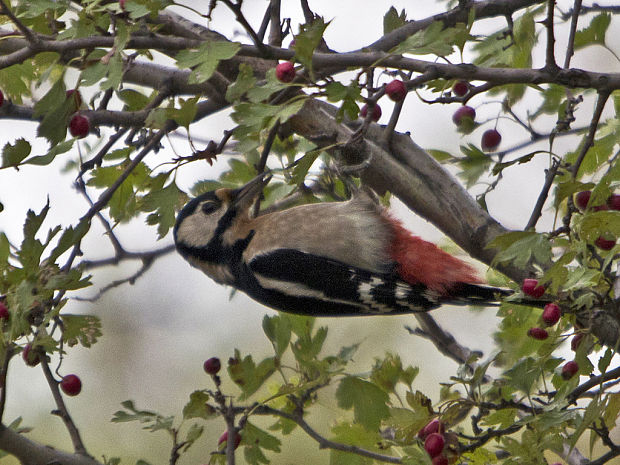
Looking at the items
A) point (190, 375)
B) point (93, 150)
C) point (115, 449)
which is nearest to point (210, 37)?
point (93, 150)

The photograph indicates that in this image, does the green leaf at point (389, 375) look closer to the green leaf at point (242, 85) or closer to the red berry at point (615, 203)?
the red berry at point (615, 203)

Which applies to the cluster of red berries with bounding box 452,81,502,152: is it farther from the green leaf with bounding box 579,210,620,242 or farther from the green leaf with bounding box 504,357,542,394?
the green leaf with bounding box 579,210,620,242

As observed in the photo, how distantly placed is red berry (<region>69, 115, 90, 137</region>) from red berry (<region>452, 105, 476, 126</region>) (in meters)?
1.28

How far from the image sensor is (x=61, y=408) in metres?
2.11

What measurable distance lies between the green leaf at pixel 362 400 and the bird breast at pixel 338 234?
71 cm

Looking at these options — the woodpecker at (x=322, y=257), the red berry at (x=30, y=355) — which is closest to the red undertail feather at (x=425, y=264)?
the woodpecker at (x=322, y=257)

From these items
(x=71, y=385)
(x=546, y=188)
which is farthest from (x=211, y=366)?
(x=546, y=188)

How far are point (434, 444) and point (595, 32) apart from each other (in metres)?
1.44

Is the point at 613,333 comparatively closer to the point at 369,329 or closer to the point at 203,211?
the point at 203,211

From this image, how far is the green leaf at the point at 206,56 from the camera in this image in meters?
1.90

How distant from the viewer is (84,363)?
25.1 ft

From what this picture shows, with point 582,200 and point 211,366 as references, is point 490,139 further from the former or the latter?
point 211,366

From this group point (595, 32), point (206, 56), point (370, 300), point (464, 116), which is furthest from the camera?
point (370, 300)

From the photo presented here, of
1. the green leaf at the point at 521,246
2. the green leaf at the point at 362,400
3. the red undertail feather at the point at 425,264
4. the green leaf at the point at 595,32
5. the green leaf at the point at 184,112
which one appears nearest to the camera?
the green leaf at the point at 521,246
